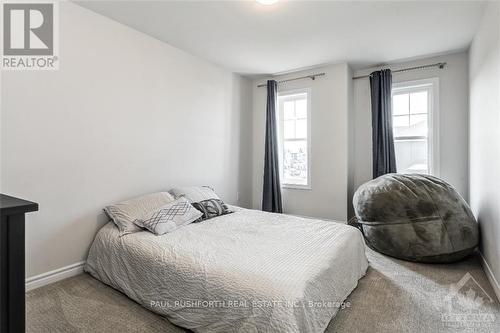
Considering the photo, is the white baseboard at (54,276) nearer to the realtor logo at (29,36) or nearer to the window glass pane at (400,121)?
the realtor logo at (29,36)

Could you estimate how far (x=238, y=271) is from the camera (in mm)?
1562

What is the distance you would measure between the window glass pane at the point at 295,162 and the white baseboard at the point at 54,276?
316cm

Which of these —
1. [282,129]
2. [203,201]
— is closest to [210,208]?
[203,201]

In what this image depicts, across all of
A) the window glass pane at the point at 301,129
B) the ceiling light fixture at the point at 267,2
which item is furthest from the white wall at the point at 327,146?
the ceiling light fixture at the point at 267,2

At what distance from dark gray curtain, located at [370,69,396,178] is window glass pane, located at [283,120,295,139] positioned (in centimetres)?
130

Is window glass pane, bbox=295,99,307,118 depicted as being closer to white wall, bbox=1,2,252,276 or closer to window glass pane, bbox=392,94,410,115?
window glass pane, bbox=392,94,410,115

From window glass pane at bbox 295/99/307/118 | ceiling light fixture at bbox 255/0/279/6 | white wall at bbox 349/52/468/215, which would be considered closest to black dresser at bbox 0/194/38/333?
ceiling light fixture at bbox 255/0/279/6

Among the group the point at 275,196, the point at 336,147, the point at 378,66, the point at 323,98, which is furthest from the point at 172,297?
the point at 378,66

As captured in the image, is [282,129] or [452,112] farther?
[282,129]

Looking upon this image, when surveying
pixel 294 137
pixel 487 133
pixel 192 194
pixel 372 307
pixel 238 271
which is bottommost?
pixel 372 307

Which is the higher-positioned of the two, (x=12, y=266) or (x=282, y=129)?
(x=282, y=129)

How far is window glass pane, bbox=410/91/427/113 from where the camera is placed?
3629 mm

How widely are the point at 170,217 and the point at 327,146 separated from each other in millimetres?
2663

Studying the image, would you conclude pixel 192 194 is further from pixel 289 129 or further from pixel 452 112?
pixel 452 112
